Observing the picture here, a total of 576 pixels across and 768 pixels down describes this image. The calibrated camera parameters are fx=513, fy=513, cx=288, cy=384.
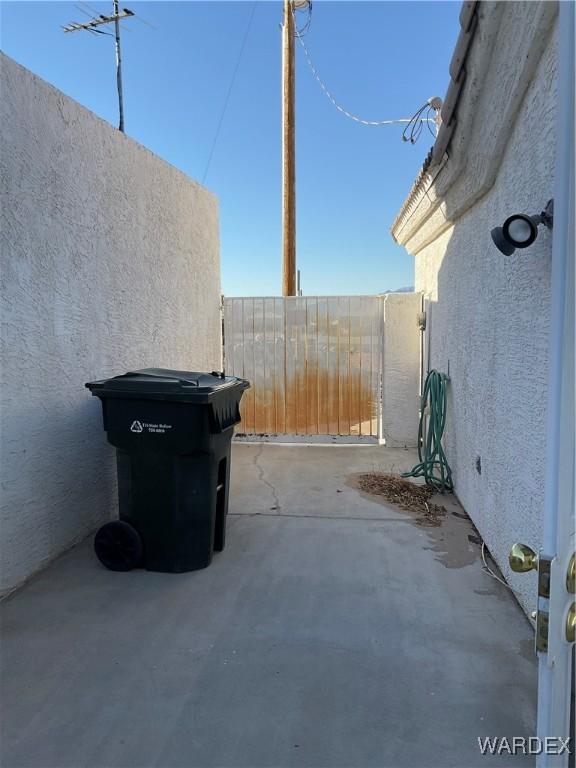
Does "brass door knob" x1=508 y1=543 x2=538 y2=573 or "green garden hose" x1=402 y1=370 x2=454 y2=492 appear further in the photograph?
"green garden hose" x1=402 y1=370 x2=454 y2=492

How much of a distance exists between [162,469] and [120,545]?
0.62 m

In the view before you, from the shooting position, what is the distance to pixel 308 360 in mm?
7484

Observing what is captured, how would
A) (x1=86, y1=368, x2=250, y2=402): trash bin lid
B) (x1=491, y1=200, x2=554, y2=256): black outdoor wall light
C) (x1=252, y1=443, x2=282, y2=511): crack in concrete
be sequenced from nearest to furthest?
(x1=491, y1=200, x2=554, y2=256): black outdoor wall light < (x1=86, y1=368, x2=250, y2=402): trash bin lid < (x1=252, y1=443, x2=282, y2=511): crack in concrete

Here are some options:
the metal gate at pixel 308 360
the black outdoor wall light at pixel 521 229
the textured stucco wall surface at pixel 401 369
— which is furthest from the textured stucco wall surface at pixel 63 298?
the textured stucco wall surface at pixel 401 369

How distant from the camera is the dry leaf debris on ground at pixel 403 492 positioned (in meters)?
4.84

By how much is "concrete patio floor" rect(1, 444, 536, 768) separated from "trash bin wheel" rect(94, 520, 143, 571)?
0.44ft

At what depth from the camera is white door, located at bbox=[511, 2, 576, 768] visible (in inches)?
49.0

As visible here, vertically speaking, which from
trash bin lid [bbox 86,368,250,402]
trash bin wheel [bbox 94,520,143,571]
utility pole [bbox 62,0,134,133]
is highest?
utility pole [bbox 62,0,134,133]

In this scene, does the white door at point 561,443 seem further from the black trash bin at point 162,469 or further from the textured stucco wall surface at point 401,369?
the textured stucco wall surface at point 401,369

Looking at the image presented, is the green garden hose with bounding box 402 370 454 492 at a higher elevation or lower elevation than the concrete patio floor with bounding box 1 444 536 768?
higher

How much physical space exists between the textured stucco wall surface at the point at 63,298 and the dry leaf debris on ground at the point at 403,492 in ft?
8.78

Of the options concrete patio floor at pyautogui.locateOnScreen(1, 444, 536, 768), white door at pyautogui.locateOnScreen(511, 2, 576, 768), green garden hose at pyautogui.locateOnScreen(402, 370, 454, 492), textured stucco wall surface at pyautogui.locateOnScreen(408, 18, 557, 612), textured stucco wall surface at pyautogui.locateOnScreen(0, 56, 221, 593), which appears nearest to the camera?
white door at pyautogui.locateOnScreen(511, 2, 576, 768)

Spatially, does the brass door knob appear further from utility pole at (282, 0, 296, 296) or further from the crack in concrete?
utility pole at (282, 0, 296, 296)

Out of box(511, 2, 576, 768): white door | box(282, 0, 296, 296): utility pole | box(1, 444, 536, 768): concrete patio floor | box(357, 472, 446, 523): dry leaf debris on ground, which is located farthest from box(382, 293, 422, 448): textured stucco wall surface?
box(511, 2, 576, 768): white door
